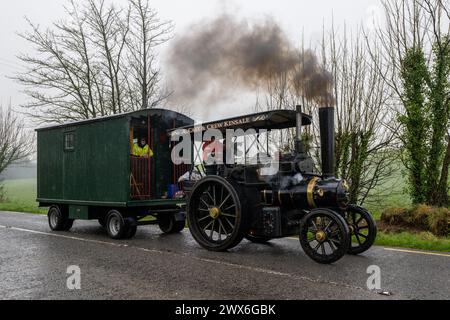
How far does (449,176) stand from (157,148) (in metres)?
7.28

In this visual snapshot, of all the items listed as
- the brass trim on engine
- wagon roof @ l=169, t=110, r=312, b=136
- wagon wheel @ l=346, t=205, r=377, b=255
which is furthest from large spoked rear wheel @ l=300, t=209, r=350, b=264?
wagon roof @ l=169, t=110, r=312, b=136

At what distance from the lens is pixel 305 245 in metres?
5.93

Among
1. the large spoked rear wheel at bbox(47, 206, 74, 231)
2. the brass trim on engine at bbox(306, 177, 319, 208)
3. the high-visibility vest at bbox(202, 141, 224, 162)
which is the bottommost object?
the large spoked rear wheel at bbox(47, 206, 74, 231)

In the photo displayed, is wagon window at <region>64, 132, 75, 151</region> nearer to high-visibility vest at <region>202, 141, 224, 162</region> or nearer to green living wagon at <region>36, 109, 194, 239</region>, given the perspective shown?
green living wagon at <region>36, 109, 194, 239</region>

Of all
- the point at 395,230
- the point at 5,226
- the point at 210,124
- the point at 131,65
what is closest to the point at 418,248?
the point at 395,230

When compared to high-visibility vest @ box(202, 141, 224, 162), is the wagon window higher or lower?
higher

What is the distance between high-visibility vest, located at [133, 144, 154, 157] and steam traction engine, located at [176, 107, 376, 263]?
74.6 inches

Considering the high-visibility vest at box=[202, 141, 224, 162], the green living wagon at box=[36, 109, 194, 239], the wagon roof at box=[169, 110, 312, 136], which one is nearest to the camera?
the wagon roof at box=[169, 110, 312, 136]

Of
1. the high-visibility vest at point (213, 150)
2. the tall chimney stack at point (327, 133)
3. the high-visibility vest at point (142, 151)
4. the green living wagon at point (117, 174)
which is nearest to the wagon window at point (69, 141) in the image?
the green living wagon at point (117, 174)

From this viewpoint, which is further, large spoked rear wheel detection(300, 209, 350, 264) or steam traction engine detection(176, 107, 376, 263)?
steam traction engine detection(176, 107, 376, 263)

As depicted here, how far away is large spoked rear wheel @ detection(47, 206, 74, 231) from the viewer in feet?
33.0

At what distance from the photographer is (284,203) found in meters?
6.55

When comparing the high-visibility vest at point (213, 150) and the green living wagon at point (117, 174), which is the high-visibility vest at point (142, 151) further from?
the high-visibility vest at point (213, 150)

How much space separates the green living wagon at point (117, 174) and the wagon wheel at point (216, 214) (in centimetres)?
149
